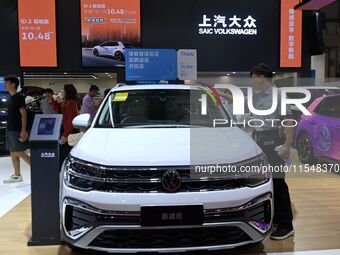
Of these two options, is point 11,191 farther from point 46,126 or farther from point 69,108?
point 46,126

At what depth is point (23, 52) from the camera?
809 cm

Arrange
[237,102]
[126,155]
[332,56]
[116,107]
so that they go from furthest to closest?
[332,56] → [237,102] → [116,107] → [126,155]

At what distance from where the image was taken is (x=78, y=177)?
2555mm

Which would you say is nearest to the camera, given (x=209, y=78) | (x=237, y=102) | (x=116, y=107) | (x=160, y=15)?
(x=116, y=107)

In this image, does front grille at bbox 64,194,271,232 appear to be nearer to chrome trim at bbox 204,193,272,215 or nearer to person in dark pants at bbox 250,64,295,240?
chrome trim at bbox 204,193,272,215

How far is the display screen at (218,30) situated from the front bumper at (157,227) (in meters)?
6.52

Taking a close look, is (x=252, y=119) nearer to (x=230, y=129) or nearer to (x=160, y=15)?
(x=230, y=129)

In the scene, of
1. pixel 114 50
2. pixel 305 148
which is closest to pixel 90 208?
pixel 305 148

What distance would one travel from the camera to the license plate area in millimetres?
2385

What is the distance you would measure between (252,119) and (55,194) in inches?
73.3

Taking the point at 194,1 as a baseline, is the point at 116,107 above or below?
below

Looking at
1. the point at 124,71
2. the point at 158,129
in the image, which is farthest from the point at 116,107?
the point at 124,71

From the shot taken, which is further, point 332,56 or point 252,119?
point 332,56

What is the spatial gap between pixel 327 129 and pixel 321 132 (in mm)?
212
